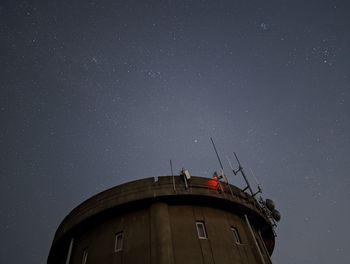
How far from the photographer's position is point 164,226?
14.7 metres

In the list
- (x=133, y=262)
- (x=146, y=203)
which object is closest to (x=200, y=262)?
(x=133, y=262)

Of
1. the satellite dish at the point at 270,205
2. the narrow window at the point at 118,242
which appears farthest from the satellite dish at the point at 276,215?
the narrow window at the point at 118,242

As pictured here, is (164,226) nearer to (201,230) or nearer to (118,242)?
(201,230)

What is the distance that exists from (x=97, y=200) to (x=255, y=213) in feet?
32.5

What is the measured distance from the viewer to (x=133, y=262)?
543 inches

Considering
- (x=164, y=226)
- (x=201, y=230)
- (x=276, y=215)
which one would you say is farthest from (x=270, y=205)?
(x=164, y=226)

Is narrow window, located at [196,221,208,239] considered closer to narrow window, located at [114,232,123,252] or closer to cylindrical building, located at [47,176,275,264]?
cylindrical building, located at [47,176,275,264]

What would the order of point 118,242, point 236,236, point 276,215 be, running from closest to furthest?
point 118,242, point 236,236, point 276,215

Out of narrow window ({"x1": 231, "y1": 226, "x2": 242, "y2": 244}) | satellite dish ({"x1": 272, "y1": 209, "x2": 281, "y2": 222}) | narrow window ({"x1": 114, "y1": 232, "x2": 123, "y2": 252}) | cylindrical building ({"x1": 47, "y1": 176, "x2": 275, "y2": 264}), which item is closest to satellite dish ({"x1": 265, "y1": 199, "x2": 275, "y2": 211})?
satellite dish ({"x1": 272, "y1": 209, "x2": 281, "y2": 222})

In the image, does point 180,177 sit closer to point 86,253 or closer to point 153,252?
point 153,252

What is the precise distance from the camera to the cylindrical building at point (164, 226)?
1423cm

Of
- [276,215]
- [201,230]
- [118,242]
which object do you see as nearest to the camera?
[118,242]

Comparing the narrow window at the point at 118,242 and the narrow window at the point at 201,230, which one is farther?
the narrow window at the point at 201,230

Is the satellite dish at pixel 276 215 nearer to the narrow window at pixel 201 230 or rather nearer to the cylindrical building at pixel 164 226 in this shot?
the cylindrical building at pixel 164 226
